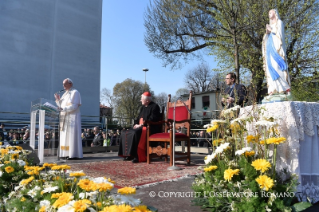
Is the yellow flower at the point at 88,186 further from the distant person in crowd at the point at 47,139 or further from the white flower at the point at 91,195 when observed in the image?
A: the distant person in crowd at the point at 47,139

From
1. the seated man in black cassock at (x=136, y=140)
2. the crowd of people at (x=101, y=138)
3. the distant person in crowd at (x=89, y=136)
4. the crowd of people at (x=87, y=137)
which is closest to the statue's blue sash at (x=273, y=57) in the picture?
the seated man in black cassock at (x=136, y=140)

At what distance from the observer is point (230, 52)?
1393cm

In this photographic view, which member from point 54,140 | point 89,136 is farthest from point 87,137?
point 54,140

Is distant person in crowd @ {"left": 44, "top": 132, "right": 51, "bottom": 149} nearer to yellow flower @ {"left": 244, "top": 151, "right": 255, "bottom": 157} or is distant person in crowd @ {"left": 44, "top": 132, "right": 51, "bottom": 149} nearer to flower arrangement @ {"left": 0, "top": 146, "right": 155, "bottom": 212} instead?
flower arrangement @ {"left": 0, "top": 146, "right": 155, "bottom": 212}

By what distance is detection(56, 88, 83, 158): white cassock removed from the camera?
6.66 m

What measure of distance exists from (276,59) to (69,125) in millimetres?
4994

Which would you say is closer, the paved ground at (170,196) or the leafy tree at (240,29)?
the paved ground at (170,196)

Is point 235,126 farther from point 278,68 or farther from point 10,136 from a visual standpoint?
point 10,136

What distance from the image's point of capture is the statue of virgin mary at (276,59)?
3.97 meters

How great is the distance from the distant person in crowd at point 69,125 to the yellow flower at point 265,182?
5511 mm

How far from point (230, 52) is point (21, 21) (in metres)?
13.0

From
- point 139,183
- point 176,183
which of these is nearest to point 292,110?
point 176,183

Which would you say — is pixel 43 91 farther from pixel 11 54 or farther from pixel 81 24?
pixel 81 24

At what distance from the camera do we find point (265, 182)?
197cm
